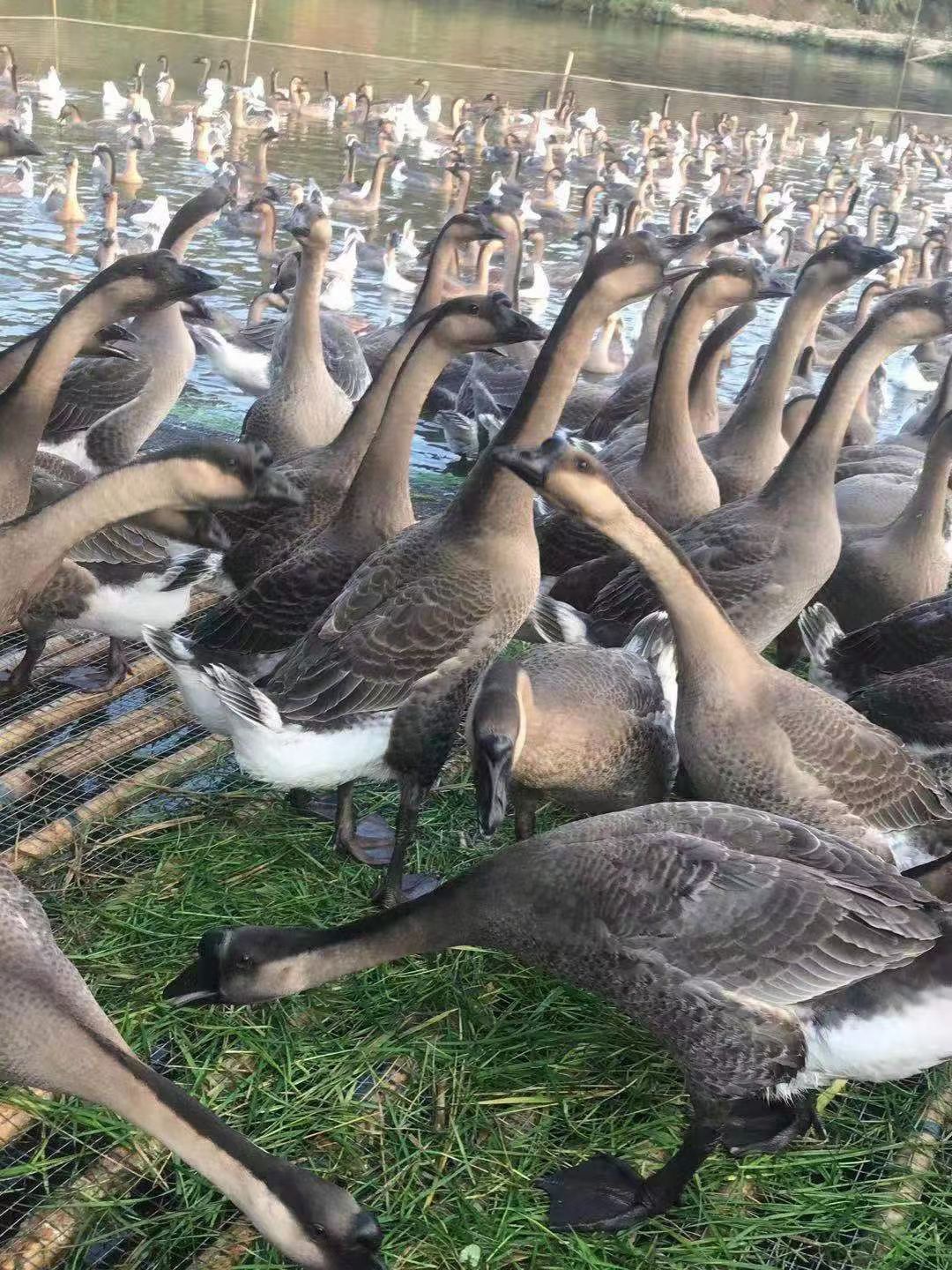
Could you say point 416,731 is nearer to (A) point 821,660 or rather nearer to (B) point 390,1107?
(B) point 390,1107

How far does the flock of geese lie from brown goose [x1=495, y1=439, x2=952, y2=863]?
0.03 feet

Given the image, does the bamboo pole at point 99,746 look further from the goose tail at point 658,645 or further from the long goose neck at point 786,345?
the long goose neck at point 786,345

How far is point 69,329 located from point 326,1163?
310cm

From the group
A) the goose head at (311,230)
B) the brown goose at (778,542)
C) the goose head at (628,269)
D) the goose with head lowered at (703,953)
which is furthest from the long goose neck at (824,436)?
the goose head at (311,230)

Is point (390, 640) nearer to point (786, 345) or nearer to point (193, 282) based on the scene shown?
point (193, 282)

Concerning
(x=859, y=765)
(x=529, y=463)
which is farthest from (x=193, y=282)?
(x=859, y=765)

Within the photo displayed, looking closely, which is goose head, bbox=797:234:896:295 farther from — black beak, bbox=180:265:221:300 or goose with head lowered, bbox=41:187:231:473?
goose with head lowered, bbox=41:187:231:473

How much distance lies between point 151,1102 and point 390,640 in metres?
1.84

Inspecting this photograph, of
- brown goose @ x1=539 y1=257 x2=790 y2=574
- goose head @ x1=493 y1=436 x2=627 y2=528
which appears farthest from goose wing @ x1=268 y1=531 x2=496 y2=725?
brown goose @ x1=539 y1=257 x2=790 y2=574

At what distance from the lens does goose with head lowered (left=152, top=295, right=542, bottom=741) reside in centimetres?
488

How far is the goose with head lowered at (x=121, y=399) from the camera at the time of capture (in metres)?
7.38

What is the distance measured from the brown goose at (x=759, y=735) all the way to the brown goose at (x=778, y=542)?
0.83m

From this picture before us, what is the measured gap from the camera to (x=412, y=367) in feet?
16.5

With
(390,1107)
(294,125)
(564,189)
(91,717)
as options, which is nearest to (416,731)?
(390,1107)
